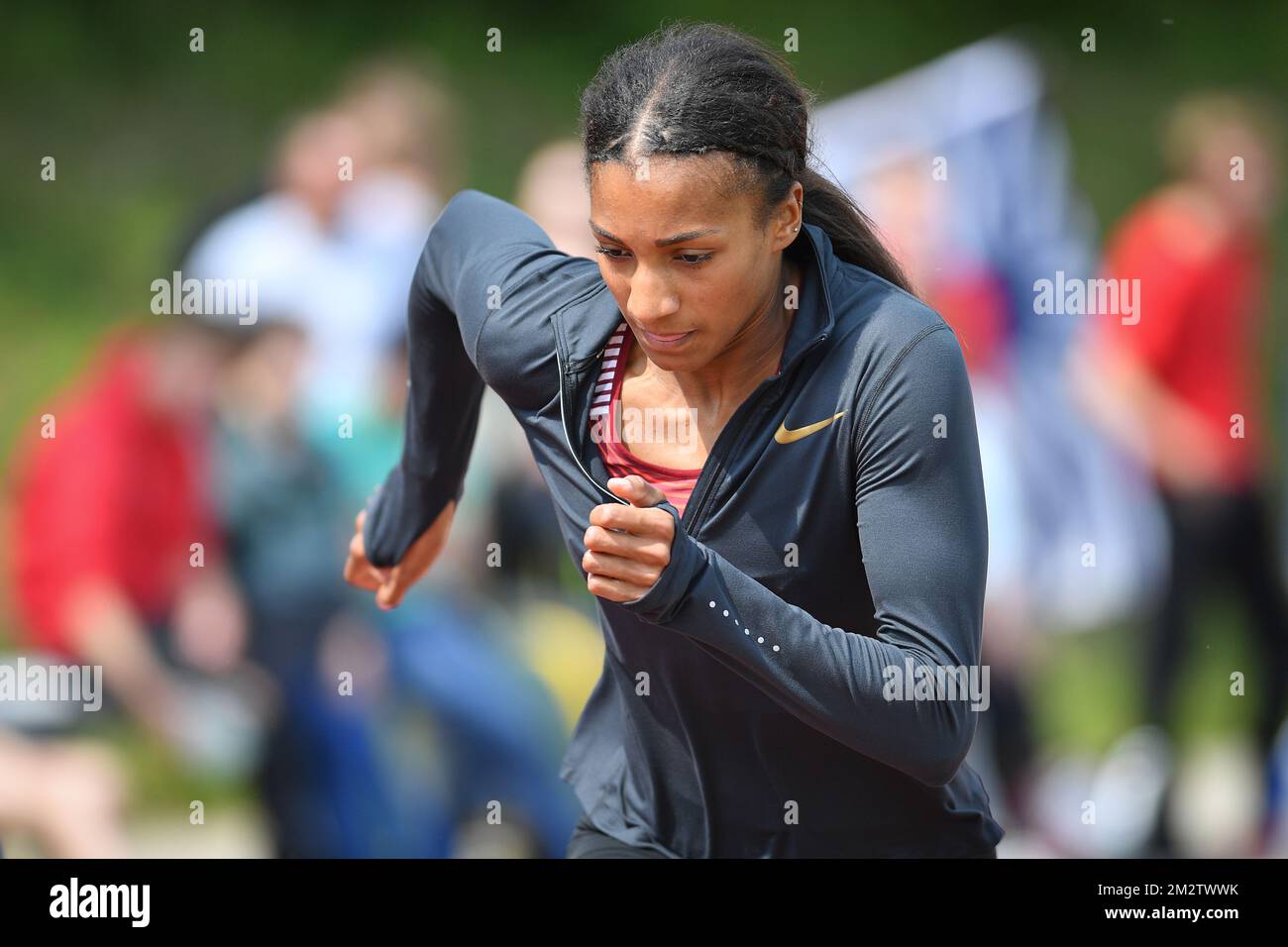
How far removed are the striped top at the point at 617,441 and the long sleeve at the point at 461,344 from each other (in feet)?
A: 0.25

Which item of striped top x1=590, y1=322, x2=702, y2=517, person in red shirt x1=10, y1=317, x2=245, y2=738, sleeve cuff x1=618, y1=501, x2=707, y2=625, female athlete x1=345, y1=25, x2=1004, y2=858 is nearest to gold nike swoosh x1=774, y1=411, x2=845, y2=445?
female athlete x1=345, y1=25, x2=1004, y2=858

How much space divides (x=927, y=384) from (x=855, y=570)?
28 cm

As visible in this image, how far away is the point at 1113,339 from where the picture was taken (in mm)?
4652

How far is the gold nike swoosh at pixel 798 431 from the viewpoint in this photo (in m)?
1.91

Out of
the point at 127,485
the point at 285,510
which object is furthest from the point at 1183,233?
the point at 127,485

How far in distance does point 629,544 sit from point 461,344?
0.81m

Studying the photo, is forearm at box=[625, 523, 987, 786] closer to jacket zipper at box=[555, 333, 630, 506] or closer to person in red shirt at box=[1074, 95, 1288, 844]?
jacket zipper at box=[555, 333, 630, 506]

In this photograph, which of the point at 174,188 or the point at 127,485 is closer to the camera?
the point at 127,485

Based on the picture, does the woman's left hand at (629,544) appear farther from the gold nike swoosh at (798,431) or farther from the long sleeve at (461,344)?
the long sleeve at (461,344)

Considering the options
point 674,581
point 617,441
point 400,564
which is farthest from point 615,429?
point 400,564

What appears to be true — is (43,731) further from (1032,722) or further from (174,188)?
(1032,722)

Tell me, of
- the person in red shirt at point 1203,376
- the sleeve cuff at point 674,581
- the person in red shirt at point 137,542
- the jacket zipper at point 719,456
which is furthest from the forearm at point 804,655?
the person in red shirt at point 1203,376

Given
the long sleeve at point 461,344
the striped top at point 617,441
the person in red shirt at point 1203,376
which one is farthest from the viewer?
the person in red shirt at point 1203,376

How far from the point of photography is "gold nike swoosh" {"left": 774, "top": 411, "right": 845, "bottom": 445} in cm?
191
